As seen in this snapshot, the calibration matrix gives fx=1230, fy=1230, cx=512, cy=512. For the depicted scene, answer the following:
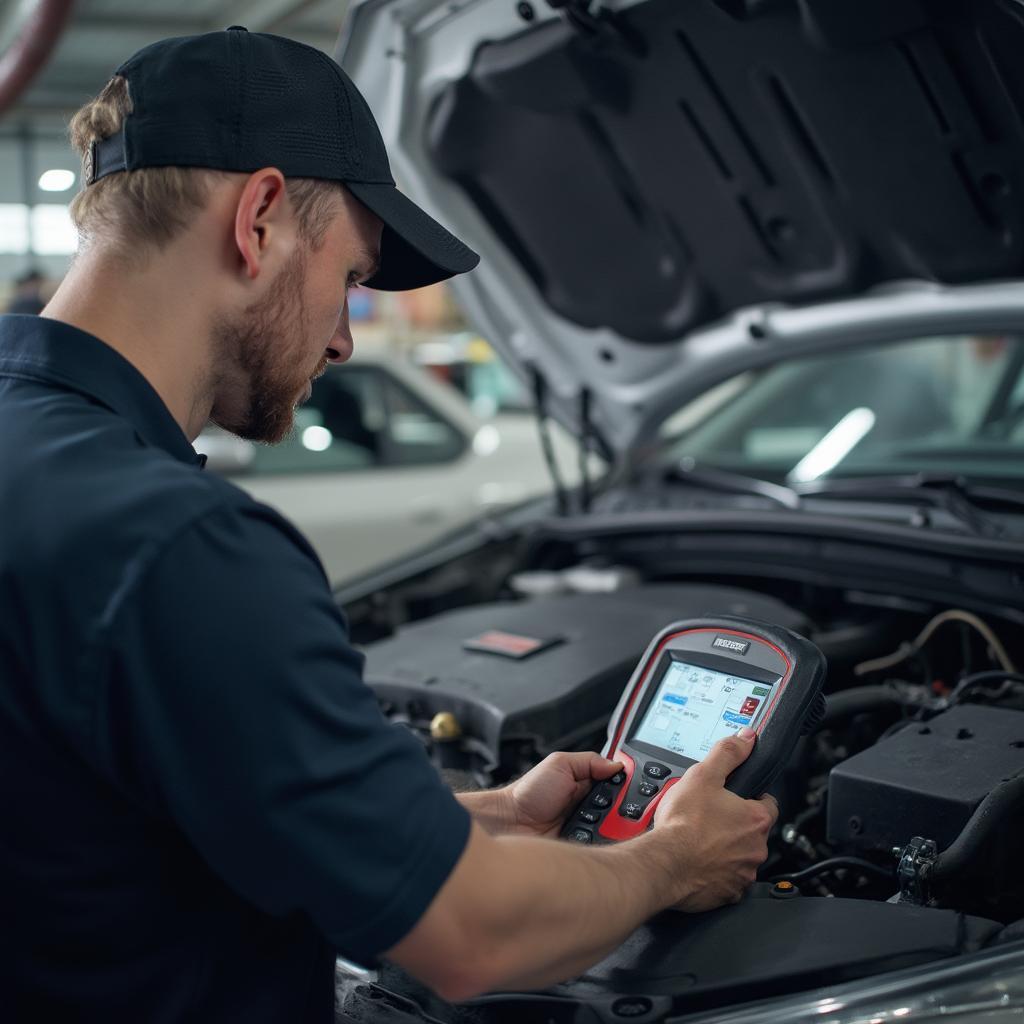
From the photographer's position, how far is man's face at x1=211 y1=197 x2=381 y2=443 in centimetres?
120

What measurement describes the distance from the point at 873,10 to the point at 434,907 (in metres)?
1.41

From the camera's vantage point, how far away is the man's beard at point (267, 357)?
1.19m

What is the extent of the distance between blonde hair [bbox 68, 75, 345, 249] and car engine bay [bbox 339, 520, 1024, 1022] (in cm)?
81

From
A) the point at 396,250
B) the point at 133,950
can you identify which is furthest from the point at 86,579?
the point at 396,250

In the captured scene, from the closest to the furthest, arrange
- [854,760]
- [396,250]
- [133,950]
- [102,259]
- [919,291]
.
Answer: [133,950]
[102,259]
[396,250]
[854,760]
[919,291]

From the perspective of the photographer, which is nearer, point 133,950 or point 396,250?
point 133,950

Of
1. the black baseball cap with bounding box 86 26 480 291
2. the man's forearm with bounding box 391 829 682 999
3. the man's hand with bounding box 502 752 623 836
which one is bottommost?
the man's hand with bounding box 502 752 623 836

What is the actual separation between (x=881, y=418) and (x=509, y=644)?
1.11m

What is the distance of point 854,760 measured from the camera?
1.53 metres

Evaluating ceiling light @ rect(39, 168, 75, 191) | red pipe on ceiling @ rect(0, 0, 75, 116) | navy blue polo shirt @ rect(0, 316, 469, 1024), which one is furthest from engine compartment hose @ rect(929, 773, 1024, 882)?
red pipe on ceiling @ rect(0, 0, 75, 116)

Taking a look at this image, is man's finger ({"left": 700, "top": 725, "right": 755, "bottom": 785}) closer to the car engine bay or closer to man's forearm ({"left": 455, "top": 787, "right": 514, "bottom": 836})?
the car engine bay

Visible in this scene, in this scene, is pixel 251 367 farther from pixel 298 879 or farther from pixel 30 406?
pixel 298 879

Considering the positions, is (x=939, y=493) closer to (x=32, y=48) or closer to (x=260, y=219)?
(x=260, y=219)

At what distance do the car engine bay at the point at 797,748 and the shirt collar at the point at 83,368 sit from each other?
0.68m
